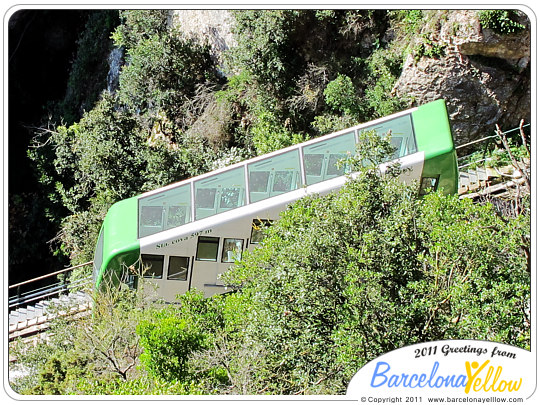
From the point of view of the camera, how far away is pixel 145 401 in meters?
9.36

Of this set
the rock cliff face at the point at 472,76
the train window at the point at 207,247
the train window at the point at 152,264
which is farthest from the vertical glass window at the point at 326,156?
the rock cliff face at the point at 472,76

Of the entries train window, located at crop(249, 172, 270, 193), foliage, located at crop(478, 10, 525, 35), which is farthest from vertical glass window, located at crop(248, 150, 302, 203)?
foliage, located at crop(478, 10, 525, 35)

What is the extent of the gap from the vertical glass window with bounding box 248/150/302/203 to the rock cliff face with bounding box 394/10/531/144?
5164 mm

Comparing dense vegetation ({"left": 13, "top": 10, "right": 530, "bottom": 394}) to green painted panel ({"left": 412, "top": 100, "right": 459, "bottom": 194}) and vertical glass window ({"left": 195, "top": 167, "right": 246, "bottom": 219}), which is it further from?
green painted panel ({"left": 412, "top": 100, "right": 459, "bottom": 194})

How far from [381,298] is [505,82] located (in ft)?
33.1

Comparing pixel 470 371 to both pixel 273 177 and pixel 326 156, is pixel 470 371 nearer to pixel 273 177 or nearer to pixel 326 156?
pixel 326 156

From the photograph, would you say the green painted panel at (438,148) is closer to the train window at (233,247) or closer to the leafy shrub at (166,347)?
the train window at (233,247)

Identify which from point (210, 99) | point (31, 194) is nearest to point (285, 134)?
point (210, 99)

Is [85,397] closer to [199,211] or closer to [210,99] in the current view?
[199,211]

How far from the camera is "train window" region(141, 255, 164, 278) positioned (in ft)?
45.4

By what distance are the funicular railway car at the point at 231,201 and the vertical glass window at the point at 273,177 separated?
0.07ft

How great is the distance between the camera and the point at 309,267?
9.66 m

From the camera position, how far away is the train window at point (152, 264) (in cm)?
1385

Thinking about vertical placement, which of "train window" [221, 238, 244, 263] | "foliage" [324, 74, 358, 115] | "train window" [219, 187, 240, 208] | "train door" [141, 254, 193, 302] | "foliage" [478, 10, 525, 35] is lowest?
"train door" [141, 254, 193, 302]
